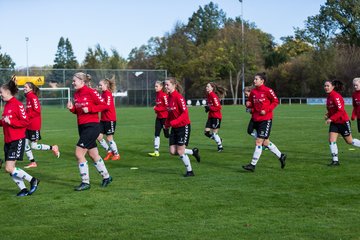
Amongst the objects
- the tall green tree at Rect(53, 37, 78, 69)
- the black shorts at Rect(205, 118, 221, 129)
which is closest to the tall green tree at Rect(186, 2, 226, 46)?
the tall green tree at Rect(53, 37, 78, 69)

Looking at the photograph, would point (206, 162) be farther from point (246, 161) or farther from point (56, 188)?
point (56, 188)

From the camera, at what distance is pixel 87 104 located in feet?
28.9

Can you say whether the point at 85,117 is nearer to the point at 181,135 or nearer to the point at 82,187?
the point at 82,187

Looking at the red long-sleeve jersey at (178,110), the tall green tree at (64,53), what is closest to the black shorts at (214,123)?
the red long-sleeve jersey at (178,110)

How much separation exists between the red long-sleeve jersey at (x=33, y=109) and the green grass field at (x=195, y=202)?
1048 mm

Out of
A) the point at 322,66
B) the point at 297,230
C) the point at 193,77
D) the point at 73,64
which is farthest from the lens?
the point at 73,64

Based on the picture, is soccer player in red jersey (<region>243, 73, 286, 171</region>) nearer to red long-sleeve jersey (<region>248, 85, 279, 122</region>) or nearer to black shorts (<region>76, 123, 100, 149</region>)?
red long-sleeve jersey (<region>248, 85, 279, 122</region>)

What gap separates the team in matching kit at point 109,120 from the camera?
843cm

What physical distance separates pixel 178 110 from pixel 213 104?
4.59m

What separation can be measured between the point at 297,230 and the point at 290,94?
6695 cm

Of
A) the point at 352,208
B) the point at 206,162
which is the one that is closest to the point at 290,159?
the point at 206,162

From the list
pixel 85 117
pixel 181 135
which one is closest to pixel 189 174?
pixel 181 135

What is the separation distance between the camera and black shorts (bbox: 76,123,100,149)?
8828 millimetres

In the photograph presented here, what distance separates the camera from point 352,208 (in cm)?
704
